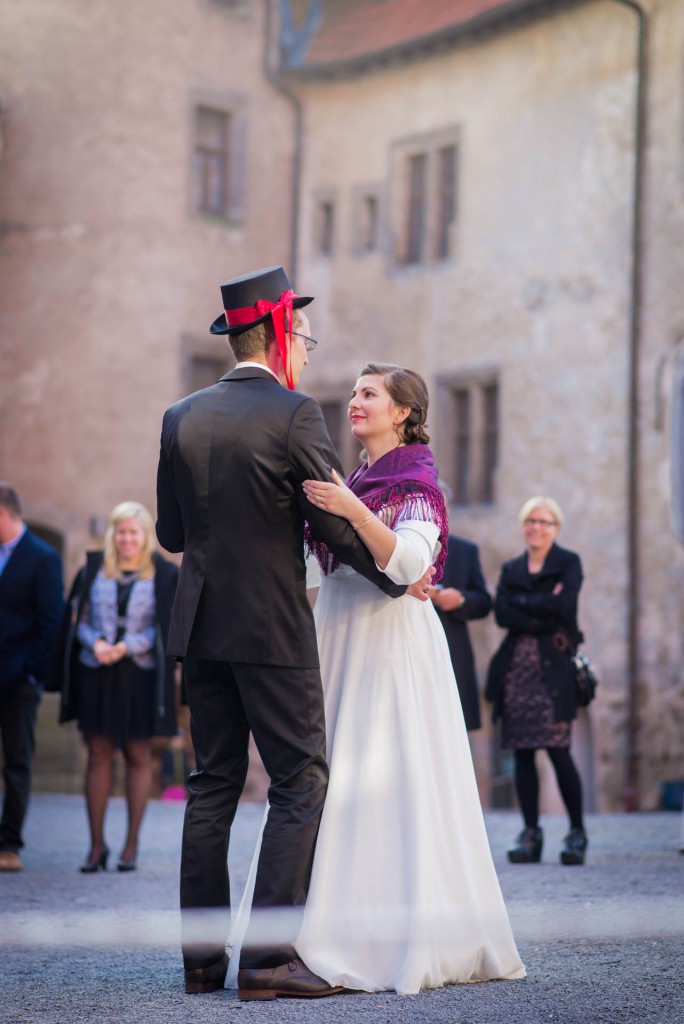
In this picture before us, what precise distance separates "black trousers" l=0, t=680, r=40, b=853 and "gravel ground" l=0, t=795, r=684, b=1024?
0.69ft

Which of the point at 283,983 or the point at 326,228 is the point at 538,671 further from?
the point at 326,228

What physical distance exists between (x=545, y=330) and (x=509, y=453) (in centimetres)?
130

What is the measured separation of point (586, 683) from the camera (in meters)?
7.64

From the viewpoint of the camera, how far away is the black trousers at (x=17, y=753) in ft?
24.3

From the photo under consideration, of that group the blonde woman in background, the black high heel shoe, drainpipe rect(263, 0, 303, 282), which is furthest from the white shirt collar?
drainpipe rect(263, 0, 303, 282)

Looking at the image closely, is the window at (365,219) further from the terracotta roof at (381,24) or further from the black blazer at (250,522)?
the black blazer at (250,522)

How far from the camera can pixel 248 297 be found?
4098mm

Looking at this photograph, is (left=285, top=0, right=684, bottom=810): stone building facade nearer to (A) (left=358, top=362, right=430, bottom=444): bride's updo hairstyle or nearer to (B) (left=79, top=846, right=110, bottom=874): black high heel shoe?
(B) (left=79, top=846, right=110, bottom=874): black high heel shoe

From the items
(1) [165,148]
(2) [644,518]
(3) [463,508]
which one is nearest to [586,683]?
(2) [644,518]

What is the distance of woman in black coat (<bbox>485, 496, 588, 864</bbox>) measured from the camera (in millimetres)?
7488

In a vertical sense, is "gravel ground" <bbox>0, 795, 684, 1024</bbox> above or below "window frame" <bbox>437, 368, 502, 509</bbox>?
below

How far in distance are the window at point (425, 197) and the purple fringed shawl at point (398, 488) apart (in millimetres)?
13745

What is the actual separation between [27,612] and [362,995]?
3853mm

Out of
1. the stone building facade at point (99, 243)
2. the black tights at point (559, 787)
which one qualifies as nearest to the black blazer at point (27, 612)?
the black tights at point (559, 787)
